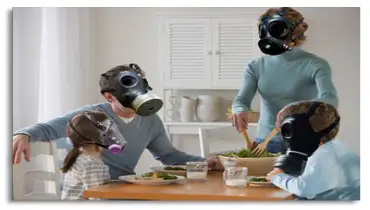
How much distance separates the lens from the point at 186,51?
2.76 m

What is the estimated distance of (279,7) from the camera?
2.77 metres

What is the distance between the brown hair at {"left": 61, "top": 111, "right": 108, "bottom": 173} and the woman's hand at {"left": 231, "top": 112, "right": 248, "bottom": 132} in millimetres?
523

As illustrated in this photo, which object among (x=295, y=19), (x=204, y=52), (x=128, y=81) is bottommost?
(x=128, y=81)

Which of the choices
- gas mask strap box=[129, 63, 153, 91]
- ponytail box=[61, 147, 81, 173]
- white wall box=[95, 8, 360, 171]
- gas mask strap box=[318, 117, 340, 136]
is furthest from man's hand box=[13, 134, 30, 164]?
gas mask strap box=[318, 117, 340, 136]

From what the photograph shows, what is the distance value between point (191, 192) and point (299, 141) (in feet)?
1.58

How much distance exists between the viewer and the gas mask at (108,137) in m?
2.76

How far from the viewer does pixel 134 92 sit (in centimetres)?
277

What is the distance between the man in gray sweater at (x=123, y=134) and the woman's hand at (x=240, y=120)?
6.4 inches

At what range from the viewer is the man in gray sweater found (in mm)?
2754

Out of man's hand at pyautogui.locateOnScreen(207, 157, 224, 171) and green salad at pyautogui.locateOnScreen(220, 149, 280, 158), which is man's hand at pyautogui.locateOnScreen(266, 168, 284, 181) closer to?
green salad at pyautogui.locateOnScreen(220, 149, 280, 158)

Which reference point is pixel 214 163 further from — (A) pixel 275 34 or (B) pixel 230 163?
(A) pixel 275 34

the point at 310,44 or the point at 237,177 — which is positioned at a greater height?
the point at 310,44

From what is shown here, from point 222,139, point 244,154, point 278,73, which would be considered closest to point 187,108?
point 222,139
